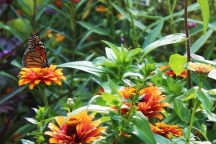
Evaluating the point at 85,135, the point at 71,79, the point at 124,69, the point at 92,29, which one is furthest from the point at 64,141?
the point at 92,29

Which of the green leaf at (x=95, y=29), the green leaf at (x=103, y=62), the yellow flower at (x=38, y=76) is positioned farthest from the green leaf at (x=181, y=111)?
the green leaf at (x=95, y=29)

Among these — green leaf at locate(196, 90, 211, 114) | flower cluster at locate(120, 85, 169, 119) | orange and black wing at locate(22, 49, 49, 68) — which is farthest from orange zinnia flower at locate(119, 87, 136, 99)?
orange and black wing at locate(22, 49, 49, 68)

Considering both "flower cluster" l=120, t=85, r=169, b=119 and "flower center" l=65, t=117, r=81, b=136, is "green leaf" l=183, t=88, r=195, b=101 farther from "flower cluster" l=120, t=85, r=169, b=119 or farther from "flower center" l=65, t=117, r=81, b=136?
"flower center" l=65, t=117, r=81, b=136

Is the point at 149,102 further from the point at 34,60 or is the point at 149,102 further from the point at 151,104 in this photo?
the point at 34,60

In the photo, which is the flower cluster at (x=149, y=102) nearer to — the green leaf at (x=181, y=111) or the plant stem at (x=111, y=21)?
the green leaf at (x=181, y=111)

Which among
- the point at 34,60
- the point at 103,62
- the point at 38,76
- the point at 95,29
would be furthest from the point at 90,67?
the point at 95,29
